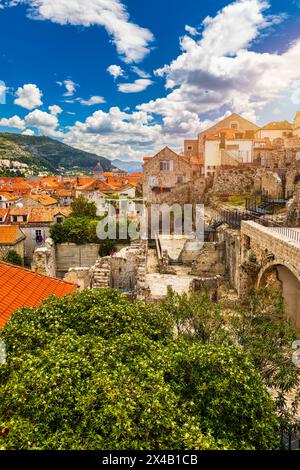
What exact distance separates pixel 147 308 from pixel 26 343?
8.10 ft

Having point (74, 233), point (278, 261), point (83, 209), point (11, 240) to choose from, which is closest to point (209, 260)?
point (278, 261)

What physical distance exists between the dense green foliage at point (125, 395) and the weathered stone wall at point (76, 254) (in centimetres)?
2149

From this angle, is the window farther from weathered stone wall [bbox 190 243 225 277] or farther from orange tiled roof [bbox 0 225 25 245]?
weathered stone wall [bbox 190 243 225 277]

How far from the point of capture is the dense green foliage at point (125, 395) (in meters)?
3.89

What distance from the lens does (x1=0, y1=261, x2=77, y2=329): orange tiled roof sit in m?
8.98

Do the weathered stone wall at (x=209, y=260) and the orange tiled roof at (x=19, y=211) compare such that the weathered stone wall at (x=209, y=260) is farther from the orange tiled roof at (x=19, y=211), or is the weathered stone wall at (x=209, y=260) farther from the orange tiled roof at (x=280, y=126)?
the orange tiled roof at (x=280, y=126)

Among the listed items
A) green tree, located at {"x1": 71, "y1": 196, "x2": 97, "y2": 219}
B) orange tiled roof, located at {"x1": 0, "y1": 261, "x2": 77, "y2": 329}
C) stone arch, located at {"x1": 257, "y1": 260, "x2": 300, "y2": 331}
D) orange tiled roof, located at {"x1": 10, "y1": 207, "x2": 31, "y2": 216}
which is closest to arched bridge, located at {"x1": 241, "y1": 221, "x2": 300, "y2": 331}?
stone arch, located at {"x1": 257, "y1": 260, "x2": 300, "y2": 331}

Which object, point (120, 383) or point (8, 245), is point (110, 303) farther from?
point (8, 245)

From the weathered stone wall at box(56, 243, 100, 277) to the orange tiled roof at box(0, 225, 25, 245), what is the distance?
5.26 metres

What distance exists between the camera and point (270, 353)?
22.7 ft

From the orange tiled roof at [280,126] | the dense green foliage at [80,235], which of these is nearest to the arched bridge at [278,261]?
the dense green foliage at [80,235]

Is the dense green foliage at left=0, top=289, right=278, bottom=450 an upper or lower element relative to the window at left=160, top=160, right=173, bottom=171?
lower

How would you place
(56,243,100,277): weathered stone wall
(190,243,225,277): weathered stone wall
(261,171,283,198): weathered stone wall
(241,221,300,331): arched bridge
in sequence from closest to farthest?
(241,221,300,331): arched bridge < (190,243,225,277): weathered stone wall < (56,243,100,277): weathered stone wall < (261,171,283,198): weathered stone wall

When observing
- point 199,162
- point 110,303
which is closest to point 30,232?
point 199,162
